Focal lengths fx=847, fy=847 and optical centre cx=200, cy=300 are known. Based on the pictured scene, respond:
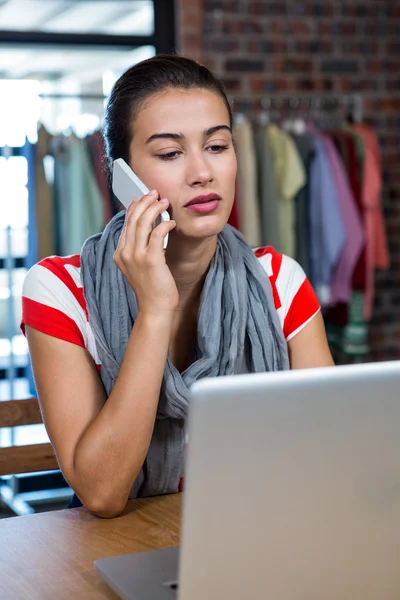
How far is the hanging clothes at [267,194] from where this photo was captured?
3.74 m

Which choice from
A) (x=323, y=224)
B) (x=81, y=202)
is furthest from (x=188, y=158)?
(x=323, y=224)

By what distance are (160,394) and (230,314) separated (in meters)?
0.24

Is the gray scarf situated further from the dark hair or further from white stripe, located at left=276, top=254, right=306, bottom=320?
the dark hair

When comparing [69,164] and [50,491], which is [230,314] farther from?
[50,491]

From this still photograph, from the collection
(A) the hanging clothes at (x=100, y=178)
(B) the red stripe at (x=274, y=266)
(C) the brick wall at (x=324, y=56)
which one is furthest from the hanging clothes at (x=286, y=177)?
(B) the red stripe at (x=274, y=266)

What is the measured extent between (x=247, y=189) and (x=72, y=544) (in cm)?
274

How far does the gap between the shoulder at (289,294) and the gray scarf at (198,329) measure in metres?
0.04

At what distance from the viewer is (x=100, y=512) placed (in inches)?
48.5

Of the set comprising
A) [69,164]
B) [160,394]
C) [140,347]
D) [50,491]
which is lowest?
[50,491]

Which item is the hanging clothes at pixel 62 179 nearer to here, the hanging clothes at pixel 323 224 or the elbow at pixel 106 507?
the hanging clothes at pixel 323 224

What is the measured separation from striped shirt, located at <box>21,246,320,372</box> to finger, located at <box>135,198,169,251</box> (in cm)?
19

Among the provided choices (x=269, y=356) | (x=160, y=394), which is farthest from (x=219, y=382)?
(x=269, y=356)

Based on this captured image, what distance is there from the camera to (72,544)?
3.66 ft

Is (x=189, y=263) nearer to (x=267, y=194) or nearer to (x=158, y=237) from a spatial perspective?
(x=158, y=237)
